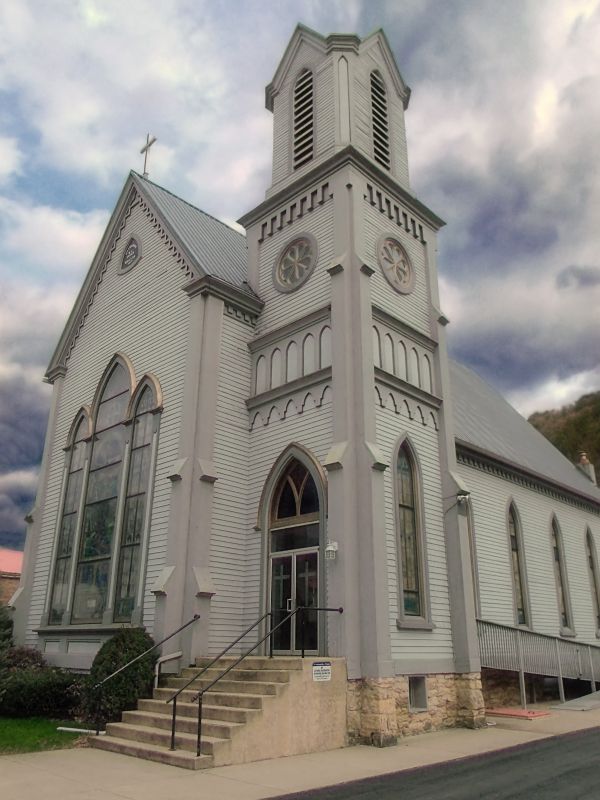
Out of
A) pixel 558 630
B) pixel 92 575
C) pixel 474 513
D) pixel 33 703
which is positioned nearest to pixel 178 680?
pixel 33 703

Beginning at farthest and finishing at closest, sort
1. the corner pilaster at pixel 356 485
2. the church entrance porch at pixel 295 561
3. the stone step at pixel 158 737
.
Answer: the church entrance porch at pixel 295 561 → the corner pilaster at pixel 356 485 → the stone step at pixel 158 737

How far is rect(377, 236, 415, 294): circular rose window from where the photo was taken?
55.8 feet

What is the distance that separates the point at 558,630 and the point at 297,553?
11639 mm

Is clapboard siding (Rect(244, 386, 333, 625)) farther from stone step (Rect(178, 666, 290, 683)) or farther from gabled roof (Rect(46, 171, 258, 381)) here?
gabled roof (Rect(46, 171, 258, 381))

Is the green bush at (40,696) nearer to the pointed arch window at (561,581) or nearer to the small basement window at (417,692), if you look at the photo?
the small basement window at (417,692)

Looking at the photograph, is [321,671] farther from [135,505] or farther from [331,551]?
[135,505]

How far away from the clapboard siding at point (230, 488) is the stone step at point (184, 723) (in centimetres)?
249

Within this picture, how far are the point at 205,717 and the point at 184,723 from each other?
0.36 meters

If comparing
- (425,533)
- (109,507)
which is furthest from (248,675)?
(109,507)

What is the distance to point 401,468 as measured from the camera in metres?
15.2

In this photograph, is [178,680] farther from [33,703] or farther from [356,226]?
[356,226]

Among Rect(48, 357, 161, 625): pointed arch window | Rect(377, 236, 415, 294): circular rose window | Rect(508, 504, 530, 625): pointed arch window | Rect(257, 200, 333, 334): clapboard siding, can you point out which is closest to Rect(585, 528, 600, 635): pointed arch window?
Rect(508, 504, 530, 625): pointed arch window

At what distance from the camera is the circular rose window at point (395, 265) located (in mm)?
17016

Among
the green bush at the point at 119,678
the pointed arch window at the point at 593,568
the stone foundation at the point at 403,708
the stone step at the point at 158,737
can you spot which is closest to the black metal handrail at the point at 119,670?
the green bush at the point at 119,678
